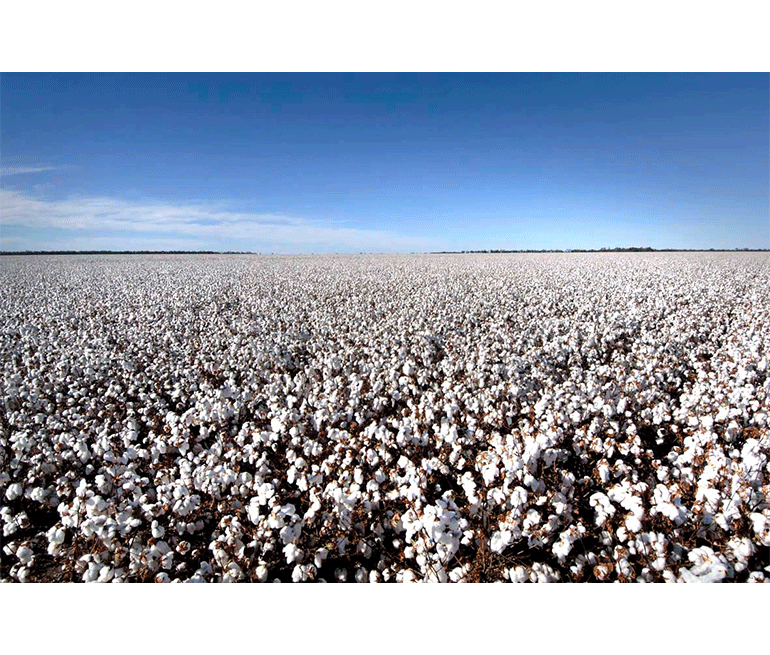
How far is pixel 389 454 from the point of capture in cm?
452

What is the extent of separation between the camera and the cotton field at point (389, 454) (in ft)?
10.5

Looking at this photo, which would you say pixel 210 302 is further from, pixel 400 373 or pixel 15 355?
pixel 400 373

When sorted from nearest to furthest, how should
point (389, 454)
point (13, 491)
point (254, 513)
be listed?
1. point (254, 513)
2. point (13, 491)
3. point (389, 454)

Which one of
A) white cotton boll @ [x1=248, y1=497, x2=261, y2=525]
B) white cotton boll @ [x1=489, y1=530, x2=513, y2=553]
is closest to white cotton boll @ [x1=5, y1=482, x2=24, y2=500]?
white cotton boll @ [x1=248, y1=497, x2=261, y2=525]

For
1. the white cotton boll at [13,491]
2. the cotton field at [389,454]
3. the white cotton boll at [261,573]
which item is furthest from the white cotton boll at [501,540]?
the white cotton boll at [13,491]

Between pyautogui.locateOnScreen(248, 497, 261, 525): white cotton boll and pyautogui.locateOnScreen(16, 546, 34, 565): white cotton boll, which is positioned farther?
pyautogui.locateOnScreen(248, 497, 261, 525): white cotton boll

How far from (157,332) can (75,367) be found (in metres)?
2.94

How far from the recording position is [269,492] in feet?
12.0

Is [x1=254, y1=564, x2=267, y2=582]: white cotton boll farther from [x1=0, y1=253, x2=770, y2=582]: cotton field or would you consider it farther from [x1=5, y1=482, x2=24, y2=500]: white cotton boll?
[x1=5, y1=482, x2=24, y2=500]: white cotton boll

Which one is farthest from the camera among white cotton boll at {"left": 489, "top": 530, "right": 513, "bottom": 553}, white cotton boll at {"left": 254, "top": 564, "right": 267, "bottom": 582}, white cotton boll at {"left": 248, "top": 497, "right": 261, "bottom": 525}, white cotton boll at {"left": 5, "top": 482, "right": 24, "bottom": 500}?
white cotton boll at {"left": 5, "top": 482, "right": 24, "bottom": 500}

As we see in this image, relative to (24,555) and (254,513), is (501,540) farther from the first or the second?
(24,555)

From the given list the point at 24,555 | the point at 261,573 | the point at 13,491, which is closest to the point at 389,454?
the point at 261,573

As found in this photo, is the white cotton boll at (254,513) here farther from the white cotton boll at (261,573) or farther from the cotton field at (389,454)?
the white cotton boll at (261,573)

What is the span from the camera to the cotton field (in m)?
3.20
